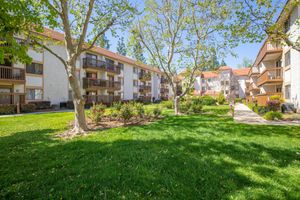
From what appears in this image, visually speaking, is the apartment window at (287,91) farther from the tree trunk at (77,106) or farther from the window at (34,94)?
the window at (34,94)

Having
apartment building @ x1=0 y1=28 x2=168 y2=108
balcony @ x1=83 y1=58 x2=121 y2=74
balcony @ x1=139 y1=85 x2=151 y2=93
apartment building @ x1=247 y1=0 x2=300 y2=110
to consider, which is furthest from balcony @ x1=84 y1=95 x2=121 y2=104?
apartment building @ x1=247 y1=0 x2=300 y2=110

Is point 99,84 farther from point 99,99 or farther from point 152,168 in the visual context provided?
point 152,168

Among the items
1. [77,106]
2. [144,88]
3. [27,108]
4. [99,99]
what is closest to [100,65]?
[99,99]

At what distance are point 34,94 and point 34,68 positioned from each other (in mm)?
3166

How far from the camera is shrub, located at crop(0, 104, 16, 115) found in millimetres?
17106

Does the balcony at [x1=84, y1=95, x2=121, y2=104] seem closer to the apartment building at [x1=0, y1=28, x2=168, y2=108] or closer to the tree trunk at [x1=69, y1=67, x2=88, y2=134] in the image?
the apartment building at [x1=0, y1=28, x2=168, y2=108]

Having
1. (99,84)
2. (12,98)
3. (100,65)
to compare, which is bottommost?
(12,98)

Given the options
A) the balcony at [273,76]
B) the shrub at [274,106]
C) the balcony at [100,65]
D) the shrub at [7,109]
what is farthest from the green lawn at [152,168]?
the balcony at [100,65]

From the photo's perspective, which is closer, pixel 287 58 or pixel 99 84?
pixel 287 58

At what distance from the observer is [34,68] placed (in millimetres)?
21188

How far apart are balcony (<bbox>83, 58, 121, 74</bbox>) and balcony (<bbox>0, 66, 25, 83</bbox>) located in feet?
29.8

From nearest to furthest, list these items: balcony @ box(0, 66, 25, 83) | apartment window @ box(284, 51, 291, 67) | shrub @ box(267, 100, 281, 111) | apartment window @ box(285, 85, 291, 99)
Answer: shrub @ box(267, 100, 281, 111)
balcony @ box(0, 66, 25, 83)
apartment window @ box(284, 51, 291, 67)
apartment window @ box(285, 85, 291, 99)

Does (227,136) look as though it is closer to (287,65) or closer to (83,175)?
(83,175)

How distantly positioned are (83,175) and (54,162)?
1.45 m
